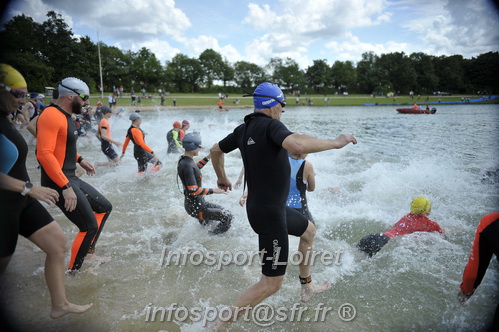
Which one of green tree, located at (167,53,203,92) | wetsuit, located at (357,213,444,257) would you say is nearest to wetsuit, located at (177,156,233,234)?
wetsuit, located at (357,213,444,257)

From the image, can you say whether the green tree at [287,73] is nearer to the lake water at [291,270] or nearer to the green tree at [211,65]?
the green tree at [211,65]

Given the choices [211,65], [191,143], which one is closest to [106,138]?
[191,143]

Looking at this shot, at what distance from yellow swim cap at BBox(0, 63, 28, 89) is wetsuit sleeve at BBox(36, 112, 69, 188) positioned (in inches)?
29.4

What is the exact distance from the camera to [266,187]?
2682 millimetres

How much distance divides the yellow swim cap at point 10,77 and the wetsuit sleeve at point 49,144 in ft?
2.45

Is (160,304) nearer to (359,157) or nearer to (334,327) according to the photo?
(334,327)

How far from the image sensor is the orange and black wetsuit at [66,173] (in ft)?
10.8

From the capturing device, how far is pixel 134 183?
8.77 m

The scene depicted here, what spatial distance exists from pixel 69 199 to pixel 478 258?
3.87m

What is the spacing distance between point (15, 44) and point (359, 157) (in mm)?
12522

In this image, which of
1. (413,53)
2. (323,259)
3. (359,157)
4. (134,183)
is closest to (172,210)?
(134,183)

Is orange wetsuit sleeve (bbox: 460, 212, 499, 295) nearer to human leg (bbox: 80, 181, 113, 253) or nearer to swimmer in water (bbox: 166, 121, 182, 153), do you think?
human leg (bbox: 80, 181, 113, 253)

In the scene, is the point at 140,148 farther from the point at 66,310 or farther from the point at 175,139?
the point at 66,310

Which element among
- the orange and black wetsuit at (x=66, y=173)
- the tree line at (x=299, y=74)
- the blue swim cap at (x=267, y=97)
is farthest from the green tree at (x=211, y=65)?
the blue swim cap at (x=267, y=97)
